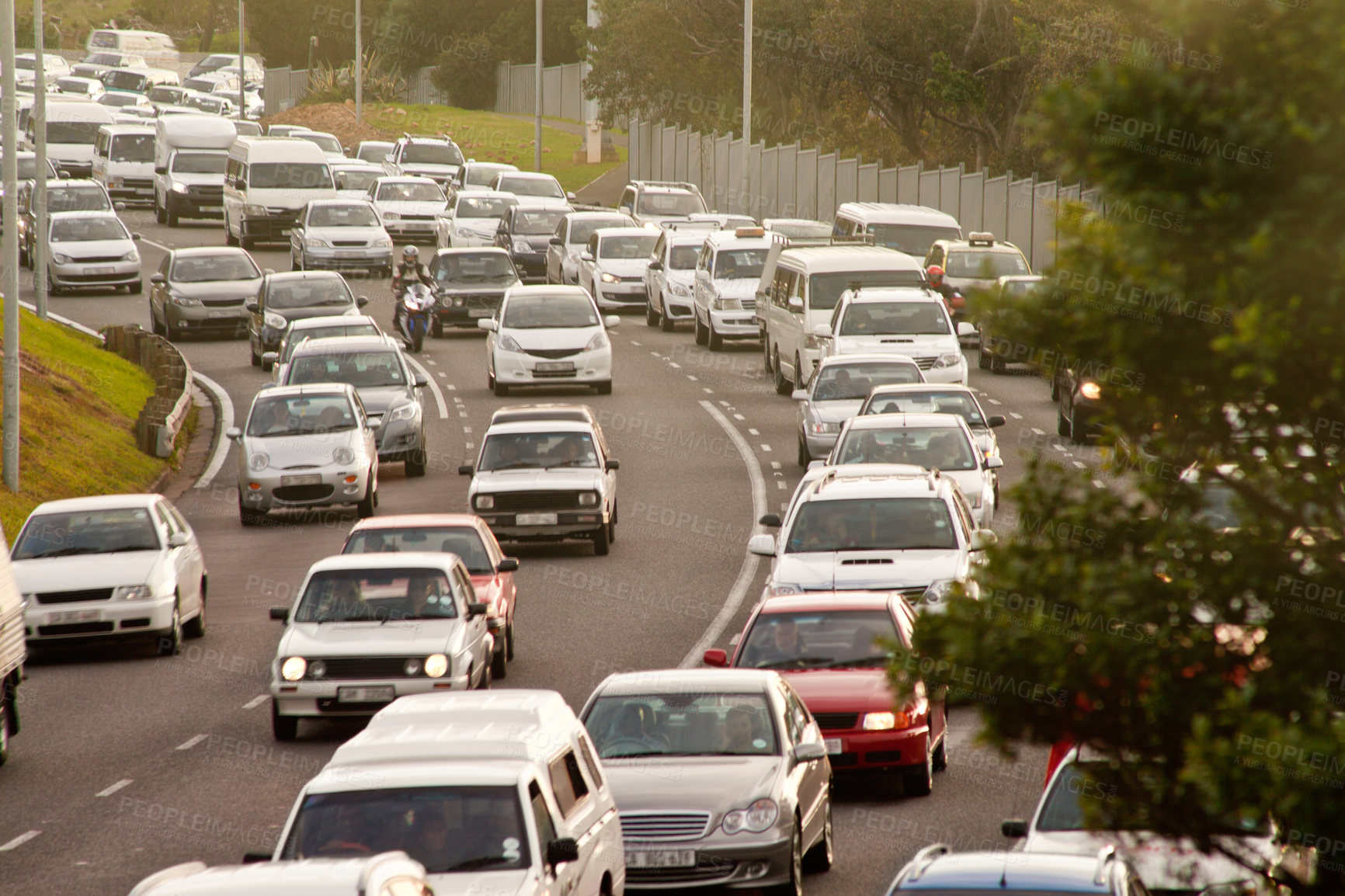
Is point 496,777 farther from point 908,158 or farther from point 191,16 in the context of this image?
point 191,16

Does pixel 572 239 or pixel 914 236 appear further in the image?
pixel 572 239

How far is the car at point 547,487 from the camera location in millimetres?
25047

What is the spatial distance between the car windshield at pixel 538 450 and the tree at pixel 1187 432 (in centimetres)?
1927

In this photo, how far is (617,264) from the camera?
47.3 metres

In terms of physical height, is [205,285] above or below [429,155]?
below

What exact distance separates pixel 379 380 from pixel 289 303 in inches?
349

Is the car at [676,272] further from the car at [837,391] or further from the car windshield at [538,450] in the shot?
the car windshield at [538,450]

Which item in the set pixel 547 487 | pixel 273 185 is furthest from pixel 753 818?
pixel 273 185

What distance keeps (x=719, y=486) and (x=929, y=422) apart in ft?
18.4

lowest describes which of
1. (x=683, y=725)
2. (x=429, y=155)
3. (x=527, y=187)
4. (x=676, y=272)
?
(x=683, y=725)

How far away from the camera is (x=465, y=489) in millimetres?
29688

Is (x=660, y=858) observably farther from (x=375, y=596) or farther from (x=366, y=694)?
(x=375, y=596)

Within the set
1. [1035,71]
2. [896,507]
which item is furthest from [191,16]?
[896,507]

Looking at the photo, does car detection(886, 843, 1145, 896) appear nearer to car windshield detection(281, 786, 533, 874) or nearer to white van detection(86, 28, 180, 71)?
car windshield detection(281, 786, 533, 874)
